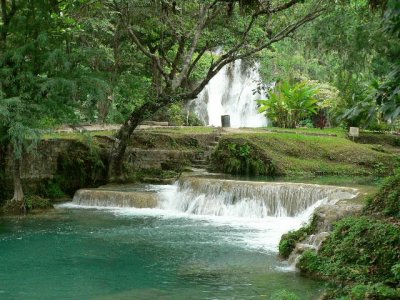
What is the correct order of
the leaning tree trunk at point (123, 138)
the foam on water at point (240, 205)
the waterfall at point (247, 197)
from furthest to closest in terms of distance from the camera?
the leaning tree trunk at point (123, 138) → the waterfall at point (247, 197) → the foam on water at point (240, 205)

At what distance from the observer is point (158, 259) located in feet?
33.2

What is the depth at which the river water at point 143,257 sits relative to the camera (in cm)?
828

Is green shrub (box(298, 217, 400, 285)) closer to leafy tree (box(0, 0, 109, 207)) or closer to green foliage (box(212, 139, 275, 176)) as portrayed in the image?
leafy tree (box(0, 0, 109, 207))

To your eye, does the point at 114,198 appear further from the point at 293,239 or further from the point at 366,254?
the point at 366,254

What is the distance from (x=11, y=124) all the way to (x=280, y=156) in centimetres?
911

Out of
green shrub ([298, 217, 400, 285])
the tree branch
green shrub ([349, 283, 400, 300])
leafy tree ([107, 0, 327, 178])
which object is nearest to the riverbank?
leafy tree ([107, 0, 327, 178])

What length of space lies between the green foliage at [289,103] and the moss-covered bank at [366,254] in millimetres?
15170

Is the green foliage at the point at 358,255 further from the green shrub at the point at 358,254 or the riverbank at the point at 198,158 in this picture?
the riverbank at the point at 198,158

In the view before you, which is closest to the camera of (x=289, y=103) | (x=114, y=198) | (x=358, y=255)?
(x=358, y=255)

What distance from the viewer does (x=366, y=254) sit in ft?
25.1

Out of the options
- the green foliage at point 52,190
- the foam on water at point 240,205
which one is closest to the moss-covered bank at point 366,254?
the foam on water at point 240,205

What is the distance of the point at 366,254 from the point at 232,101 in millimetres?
24385

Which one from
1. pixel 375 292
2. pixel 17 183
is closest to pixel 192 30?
pixel 17 183

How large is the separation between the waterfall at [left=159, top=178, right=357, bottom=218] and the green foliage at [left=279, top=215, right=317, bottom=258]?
338 centimetres
